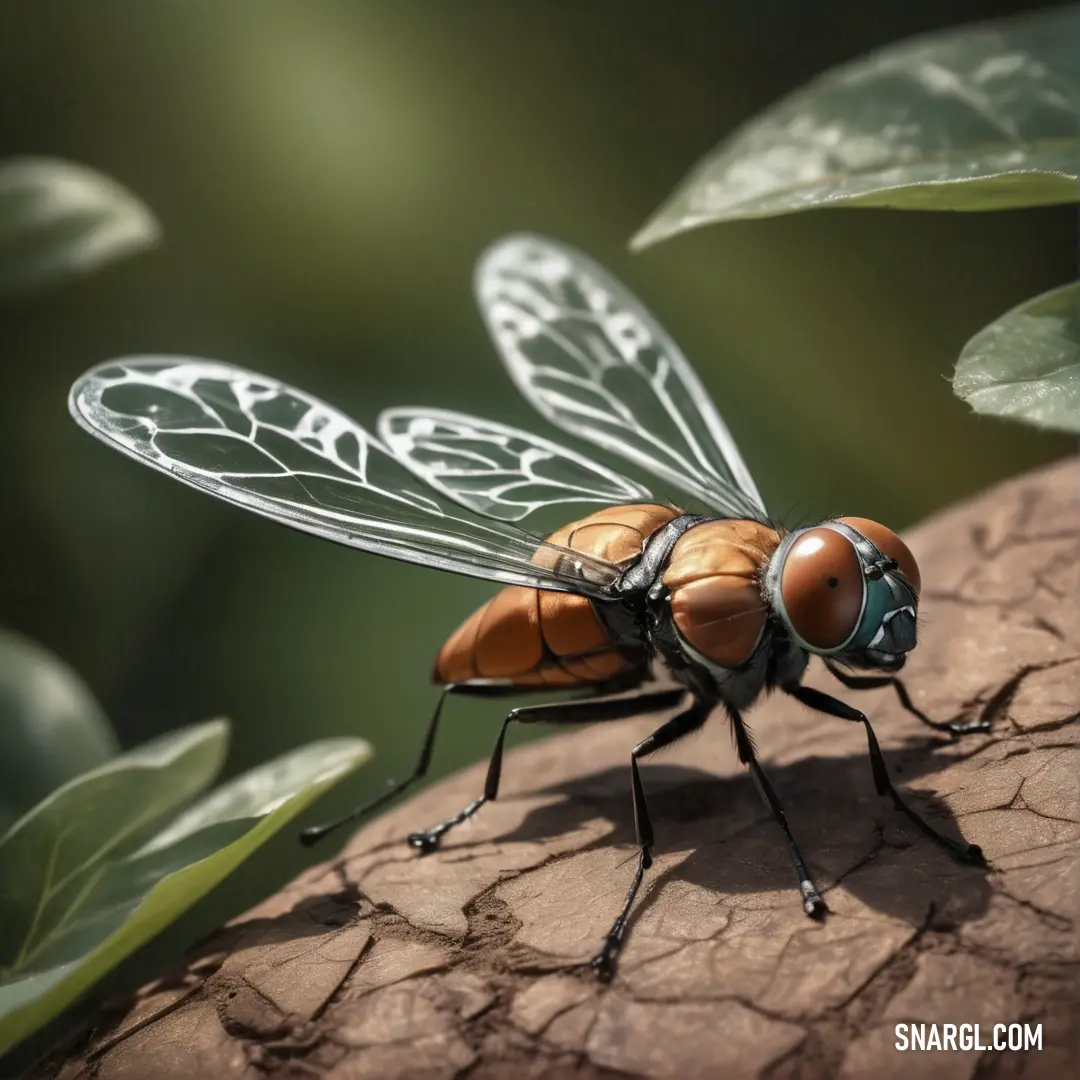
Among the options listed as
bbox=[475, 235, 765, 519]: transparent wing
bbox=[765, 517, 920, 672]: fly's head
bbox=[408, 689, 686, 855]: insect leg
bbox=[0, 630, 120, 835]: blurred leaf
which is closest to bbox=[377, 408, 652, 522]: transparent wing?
bbox=[475, 235, 765, 519]: transparent wing

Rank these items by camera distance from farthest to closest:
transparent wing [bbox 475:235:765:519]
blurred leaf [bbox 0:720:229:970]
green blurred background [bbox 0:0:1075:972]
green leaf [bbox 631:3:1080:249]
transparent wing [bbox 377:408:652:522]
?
green blurred background [bbox 0:0:1075:972] < transparent wing [bbox 475:235:765:519] < transparent wing [bbox 377:408:652:522] < green leaf [bbox 631:3:1080:249] < blurred leaf [bbox 0:720:229:970]

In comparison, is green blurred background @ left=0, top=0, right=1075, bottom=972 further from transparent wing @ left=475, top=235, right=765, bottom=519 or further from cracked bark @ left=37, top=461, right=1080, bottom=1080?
cracked bark @ left=37, top=461, right=1080, bottom=1080

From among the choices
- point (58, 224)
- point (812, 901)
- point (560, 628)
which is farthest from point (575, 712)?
point (58, 224)

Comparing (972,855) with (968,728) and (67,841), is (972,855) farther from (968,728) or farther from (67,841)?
(67,841)

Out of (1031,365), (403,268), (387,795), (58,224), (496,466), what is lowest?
(387,795)

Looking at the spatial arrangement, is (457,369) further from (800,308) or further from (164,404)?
(164,404)

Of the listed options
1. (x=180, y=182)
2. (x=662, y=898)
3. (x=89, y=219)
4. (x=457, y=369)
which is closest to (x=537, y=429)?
(x=457, y=369)
